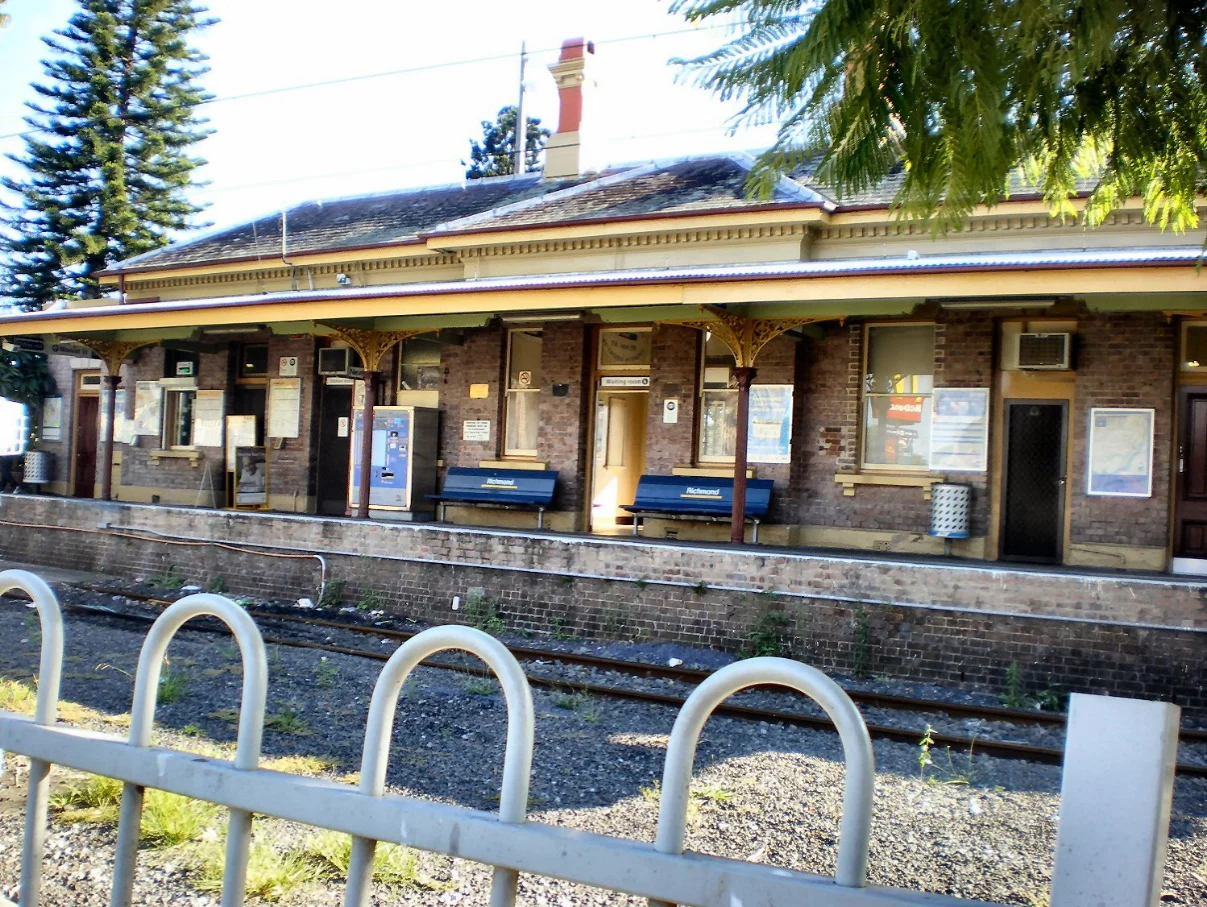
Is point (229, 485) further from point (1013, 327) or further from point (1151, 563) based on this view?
point (1151, 563)

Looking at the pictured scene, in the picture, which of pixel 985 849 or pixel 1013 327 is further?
pixel 1013 327

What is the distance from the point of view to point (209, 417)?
1983 centimetres

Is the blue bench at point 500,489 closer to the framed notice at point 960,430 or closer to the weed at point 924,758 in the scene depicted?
the framed notice at point 960,430

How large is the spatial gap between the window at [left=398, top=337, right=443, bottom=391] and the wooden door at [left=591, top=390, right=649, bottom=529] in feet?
10.5

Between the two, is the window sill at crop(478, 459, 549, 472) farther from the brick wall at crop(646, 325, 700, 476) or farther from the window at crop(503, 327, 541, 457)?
the brick wall at crop(646, 325, 700, 476)

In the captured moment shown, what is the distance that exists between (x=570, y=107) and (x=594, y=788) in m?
16.0

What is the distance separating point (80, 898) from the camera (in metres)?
4.05

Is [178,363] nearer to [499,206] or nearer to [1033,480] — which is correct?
[499,206]

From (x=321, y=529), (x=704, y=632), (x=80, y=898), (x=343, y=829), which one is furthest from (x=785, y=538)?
(x=343, y=829)

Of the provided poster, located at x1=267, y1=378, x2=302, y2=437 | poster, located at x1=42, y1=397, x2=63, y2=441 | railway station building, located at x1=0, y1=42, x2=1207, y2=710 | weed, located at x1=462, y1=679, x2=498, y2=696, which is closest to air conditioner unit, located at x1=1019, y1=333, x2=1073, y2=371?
railway station building, located at x1=0, y1=42, x2=1207, y2=710

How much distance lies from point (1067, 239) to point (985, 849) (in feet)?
31.6

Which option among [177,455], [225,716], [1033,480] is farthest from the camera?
[177,455]

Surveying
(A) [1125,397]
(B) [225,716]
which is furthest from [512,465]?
(B) [225,716]

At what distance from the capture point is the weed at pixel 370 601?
1312cm
